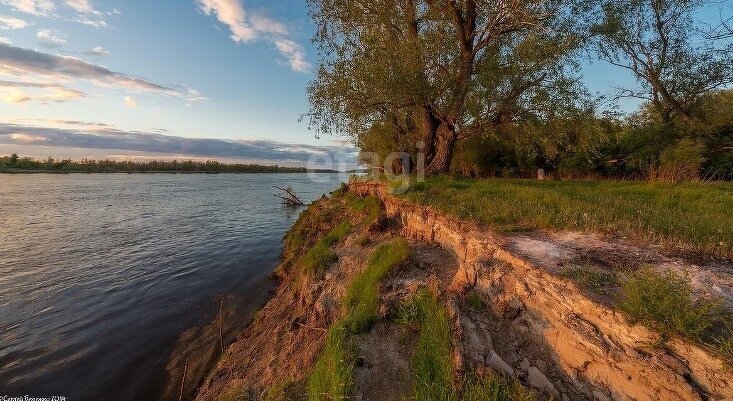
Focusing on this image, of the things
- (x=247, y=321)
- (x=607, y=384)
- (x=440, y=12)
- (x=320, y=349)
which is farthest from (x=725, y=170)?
(x=247, y=321)

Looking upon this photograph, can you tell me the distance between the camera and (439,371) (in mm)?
4375

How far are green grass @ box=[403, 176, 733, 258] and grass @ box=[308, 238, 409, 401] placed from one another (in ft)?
7.36

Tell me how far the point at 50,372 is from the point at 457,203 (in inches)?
449

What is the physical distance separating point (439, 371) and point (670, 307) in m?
2.78

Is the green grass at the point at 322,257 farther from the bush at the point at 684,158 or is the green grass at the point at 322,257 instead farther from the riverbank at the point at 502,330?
the bush at the point at 684,158

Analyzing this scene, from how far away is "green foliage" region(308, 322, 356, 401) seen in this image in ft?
14.2

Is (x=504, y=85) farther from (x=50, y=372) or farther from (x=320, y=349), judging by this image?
(x=50, y=372)

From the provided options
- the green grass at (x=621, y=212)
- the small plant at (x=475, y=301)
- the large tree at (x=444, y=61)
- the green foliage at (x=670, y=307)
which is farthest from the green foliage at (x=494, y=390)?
the large tree at (x=444, y=61)

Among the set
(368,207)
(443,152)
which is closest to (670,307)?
(368,207)

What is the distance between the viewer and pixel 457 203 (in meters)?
9.28

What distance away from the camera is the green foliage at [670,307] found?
9.87ft

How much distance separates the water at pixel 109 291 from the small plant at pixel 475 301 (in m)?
7.24

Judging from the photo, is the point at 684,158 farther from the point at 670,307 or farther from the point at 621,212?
the point at 670,307

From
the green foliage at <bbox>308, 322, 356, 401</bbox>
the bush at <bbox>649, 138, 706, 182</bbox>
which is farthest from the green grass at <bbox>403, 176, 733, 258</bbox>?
the bush at <bbox>649, 138, 706, 182</bbox>
